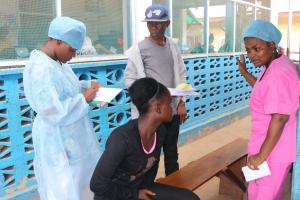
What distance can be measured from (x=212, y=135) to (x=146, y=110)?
3.85 meters

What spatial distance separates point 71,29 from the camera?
6.90 ft

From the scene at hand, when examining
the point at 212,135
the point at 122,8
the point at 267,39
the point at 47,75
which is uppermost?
the point at 122,8

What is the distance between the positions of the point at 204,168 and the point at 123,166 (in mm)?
978

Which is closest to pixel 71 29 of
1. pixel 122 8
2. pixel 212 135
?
pixel 122 8

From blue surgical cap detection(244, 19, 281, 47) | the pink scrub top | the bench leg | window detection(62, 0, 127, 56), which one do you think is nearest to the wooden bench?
the bench leg

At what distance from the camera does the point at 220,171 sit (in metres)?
2.76

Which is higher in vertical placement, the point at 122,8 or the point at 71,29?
the point at 122,8

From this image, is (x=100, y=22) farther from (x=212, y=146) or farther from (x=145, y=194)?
(x=212, y=146)

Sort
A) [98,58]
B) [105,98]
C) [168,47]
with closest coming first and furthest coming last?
[105,98] < [168,47] < [98,58]

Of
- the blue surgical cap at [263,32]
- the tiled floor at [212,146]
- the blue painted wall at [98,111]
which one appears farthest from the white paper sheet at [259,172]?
the blue painted wall at [98,111]

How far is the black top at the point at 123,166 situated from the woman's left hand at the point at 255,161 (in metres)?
0.55

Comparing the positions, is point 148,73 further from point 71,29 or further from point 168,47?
point 71,29

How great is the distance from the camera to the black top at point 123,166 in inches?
73.1

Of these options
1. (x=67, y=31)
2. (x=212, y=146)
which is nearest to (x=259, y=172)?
(x=67, y=31)
